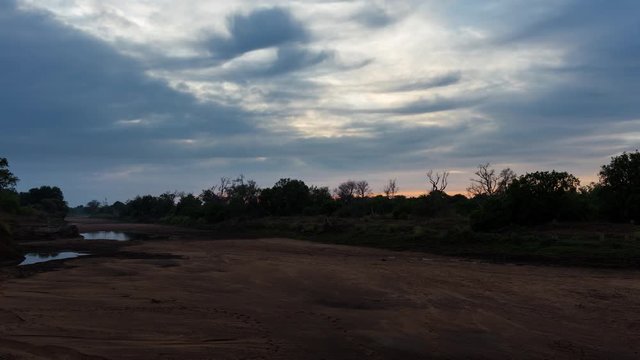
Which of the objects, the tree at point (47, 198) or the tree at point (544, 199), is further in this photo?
the tree at point (47, 198)

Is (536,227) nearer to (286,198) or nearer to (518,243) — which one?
(518,243)

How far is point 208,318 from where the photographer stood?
12.0m

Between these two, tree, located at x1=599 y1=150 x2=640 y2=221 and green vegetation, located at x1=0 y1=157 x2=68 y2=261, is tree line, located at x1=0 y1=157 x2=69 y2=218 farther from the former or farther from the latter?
tree, located at x1=599 y1=150 x2=640 y2=221

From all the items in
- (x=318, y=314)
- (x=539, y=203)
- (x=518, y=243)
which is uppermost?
(x=539, y=203)

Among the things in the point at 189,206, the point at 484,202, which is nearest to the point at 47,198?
the point at 189,206

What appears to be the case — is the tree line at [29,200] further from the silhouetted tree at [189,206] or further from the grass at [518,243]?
the grass at [518,243]

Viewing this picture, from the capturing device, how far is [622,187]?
3797 cm

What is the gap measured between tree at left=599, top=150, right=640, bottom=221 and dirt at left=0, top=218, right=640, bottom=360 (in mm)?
17919

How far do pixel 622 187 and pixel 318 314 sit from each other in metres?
33.1

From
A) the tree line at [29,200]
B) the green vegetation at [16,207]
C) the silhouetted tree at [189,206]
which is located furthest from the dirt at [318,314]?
the silhouetted tree at [189,206]

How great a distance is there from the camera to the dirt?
9516 mm

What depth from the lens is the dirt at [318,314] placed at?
952 centimetres

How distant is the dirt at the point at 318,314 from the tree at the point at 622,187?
17.9 metres

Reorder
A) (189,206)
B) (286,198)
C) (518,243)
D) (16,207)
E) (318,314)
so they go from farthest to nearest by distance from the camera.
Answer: (189,206) → (286,198) → (16,207) → (518,243) → (318,314)
